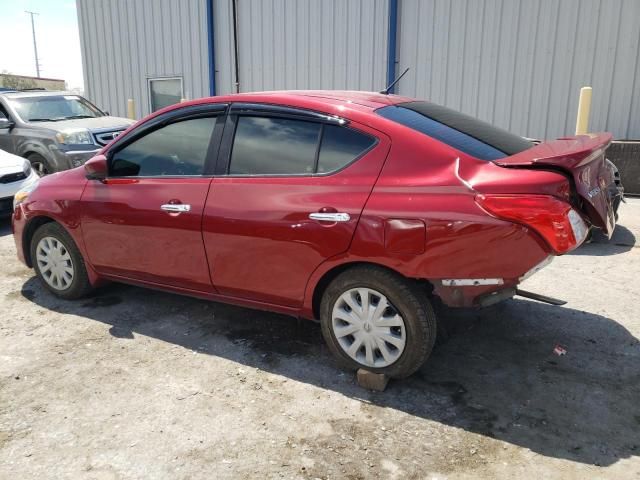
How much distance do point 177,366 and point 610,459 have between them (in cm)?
246

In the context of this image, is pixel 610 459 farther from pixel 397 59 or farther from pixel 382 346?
pixel 397 59

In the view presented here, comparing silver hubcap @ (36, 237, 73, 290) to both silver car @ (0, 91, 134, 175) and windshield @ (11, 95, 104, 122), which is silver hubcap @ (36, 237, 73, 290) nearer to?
silver car @ (0, 91, 134, 175)

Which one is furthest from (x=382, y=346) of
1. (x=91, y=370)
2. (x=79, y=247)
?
(x=79, y=247)

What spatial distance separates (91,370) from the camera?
3502 millimetres

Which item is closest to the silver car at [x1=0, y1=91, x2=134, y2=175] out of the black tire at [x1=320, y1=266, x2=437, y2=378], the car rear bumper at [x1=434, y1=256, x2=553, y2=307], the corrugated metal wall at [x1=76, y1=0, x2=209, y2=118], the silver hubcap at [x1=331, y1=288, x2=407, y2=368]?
the corrugated metal wall at [x1=76, y1=0, x2=209, y2=118]

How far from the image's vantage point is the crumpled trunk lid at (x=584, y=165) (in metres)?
2.83

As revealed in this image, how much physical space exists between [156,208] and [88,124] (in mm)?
6279

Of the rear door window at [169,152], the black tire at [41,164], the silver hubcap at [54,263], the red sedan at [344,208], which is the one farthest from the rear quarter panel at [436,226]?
the black tire at [41,164]

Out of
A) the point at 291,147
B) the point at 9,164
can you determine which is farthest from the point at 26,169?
the point at 291,147

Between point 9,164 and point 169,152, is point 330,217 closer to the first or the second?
point 169,152

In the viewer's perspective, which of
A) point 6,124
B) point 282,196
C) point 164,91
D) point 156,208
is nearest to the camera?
point 282,196

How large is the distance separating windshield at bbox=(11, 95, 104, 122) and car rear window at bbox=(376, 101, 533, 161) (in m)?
7.87

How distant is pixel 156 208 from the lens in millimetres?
3834

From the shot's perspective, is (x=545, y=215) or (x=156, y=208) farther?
(x=156, y=208)
